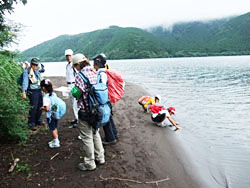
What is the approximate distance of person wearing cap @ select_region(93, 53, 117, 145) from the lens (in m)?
3.79

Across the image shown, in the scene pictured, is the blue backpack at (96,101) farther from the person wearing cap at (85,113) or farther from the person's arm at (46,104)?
the person's arm at (46,104)

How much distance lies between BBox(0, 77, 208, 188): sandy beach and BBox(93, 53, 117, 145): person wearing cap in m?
0.25

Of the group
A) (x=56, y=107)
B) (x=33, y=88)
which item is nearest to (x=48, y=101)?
(x=56, y=107)

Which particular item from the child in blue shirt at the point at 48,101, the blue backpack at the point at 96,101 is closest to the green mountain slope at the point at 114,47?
the child in blue shirt at the point at 48,101

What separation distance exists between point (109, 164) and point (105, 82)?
73.2 inches

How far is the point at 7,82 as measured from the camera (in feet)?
16.5

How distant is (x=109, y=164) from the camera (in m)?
3.95

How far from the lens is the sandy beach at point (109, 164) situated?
11.1ft

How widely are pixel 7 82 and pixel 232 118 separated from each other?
9715mm

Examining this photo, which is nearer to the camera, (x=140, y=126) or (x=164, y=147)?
(x=164, y=147)

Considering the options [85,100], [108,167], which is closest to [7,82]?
[85,100]

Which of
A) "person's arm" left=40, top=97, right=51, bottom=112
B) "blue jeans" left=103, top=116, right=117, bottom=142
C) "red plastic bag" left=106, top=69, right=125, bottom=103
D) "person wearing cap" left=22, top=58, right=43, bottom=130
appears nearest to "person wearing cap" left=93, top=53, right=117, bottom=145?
"blue jeans" left=103, top=116, right=117, bottom=142

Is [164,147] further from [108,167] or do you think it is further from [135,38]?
[135,38]

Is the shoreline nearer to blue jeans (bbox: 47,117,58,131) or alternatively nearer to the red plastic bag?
the red plastic bag
